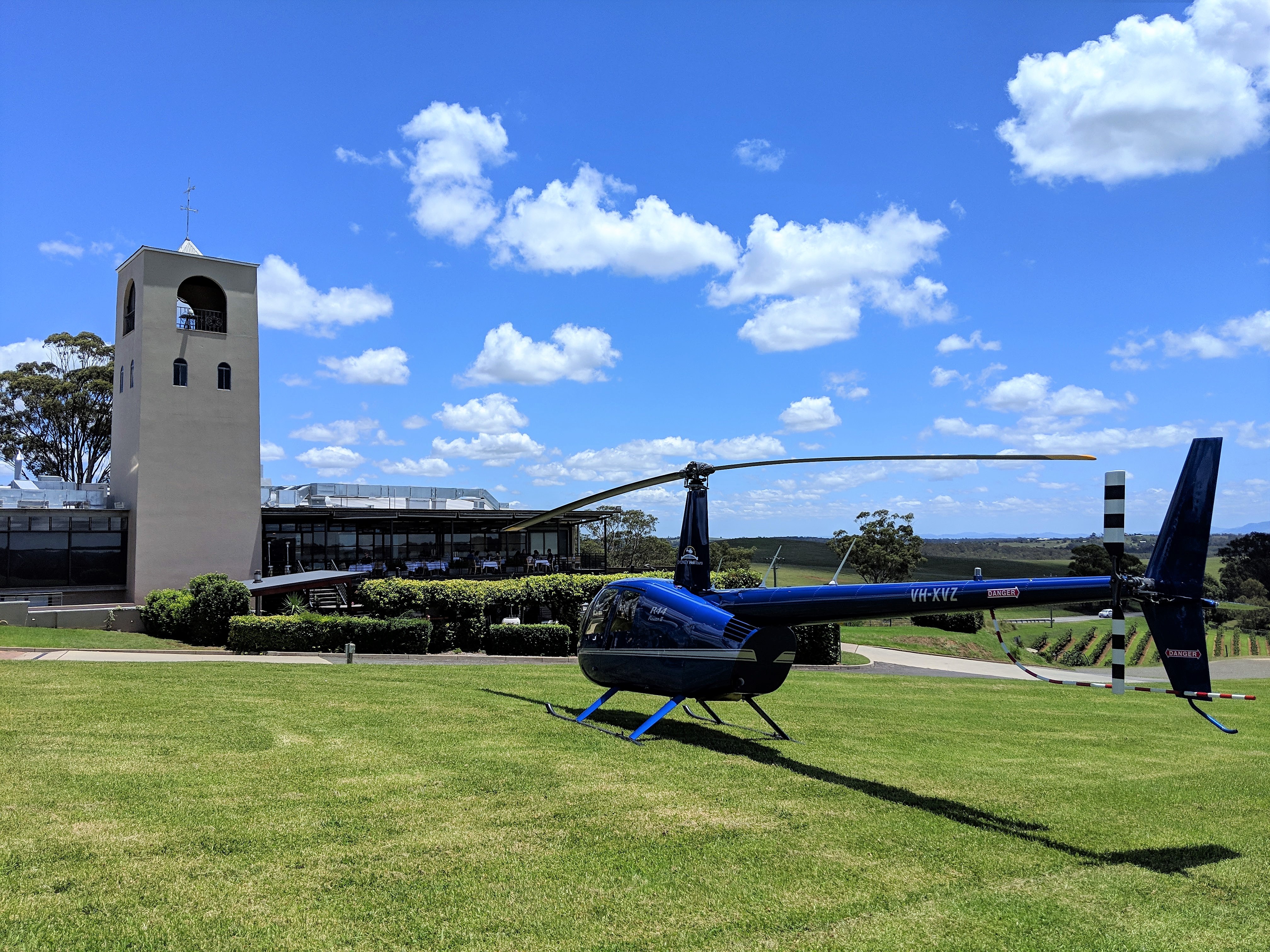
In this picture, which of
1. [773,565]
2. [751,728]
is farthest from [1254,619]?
[773,565]

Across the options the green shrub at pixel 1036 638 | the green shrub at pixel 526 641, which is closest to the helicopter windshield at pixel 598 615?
the green shrub at pixel 526 641

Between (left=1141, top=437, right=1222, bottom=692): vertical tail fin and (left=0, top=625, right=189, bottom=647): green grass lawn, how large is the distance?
86.5 feet

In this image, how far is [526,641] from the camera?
28.4 m

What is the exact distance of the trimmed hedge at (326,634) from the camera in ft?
83.3

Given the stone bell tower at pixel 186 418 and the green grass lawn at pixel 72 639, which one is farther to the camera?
the stone bell tower at pixel 186 418

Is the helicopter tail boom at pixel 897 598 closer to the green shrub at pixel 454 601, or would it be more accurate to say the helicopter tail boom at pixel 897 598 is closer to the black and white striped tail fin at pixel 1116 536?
the black and white striped tail fin at pixel 1116 536

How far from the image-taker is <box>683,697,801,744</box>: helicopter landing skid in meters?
11.9

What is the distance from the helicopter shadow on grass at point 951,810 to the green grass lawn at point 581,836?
0.05m

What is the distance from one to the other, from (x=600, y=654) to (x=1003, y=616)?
213ft

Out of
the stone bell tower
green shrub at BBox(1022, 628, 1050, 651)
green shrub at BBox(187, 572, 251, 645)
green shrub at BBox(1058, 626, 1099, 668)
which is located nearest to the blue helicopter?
green shrub at BBox(187, 572, 251, 645)

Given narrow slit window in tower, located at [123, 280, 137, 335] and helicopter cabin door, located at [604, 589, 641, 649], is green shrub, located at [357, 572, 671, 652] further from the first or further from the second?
narrow slit window in tower, located at [123, 280, 137, 335]

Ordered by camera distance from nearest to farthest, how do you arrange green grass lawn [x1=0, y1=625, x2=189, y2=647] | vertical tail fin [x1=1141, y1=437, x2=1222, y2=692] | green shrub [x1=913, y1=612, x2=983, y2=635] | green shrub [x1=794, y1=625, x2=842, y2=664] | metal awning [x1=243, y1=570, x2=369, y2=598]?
vertical tail fin [x1=1141, y1=437, x2=1222, y2=692]
green grass lawn [x1=0, y1=625, x2=189, y2=647]
metal awning [x1=243, y1=570, x2=369, y2=598]
green shrub [x1=794, y1=625, x2=842, y2=664]
green shrub [x1=913, y1=612, x2=983, y2=635]

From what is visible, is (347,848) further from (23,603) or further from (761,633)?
(23,603)

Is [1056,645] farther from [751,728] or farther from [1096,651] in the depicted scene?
[751,728]
